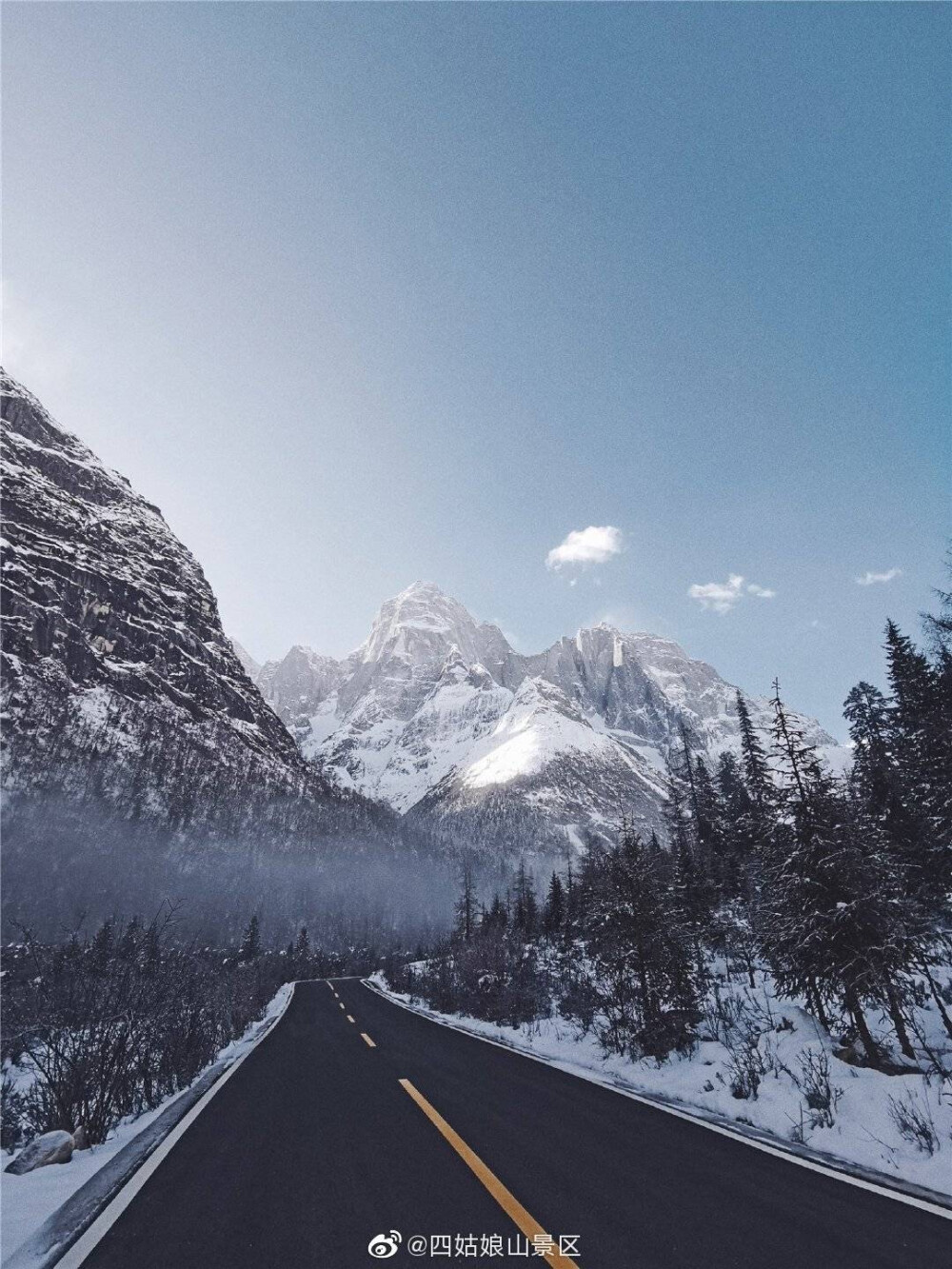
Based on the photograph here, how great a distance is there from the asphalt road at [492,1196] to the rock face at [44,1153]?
1.49 meters

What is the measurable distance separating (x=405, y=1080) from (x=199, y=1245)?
6442mm

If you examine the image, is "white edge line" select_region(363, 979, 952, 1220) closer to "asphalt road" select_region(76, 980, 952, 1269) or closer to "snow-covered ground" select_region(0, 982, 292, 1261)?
"asphalt road" select_region(76, 980, 952, 1269)

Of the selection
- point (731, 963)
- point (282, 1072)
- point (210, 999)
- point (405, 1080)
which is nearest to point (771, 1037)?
point (405, 1080)

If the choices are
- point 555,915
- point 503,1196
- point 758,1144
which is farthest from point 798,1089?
point 555,915

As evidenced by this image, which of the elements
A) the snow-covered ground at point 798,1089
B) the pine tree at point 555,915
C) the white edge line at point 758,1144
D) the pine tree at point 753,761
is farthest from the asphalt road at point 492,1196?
the pine tree at point 555,915

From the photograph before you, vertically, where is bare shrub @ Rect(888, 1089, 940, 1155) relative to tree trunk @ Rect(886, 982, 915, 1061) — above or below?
below

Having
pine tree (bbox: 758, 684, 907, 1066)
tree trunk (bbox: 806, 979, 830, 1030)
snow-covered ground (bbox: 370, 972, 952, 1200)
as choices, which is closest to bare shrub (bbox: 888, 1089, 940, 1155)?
snow-covered ground (bbox: 370, 972, 952, 1200)

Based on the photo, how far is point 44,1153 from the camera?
264 inches

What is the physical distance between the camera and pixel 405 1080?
31.3ft

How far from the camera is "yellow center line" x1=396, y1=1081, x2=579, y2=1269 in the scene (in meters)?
3.57

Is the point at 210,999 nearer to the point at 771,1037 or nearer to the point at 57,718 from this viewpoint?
the point at 771,1037

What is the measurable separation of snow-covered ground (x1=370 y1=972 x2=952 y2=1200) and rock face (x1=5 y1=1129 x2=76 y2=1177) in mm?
7670

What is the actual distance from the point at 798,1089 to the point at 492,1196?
18.0ft

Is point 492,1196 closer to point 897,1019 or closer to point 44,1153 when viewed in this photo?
point 44,1153
